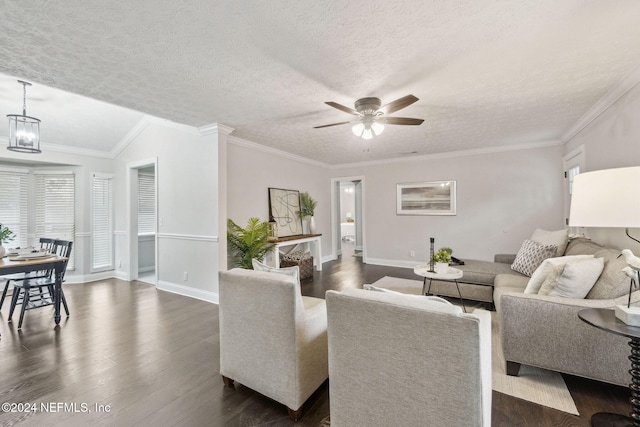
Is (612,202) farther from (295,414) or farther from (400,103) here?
(295,414)

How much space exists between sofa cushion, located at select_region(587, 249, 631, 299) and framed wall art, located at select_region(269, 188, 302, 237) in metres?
4.28

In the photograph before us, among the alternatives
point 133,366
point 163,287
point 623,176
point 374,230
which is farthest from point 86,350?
point 374,230

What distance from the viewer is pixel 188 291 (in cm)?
412

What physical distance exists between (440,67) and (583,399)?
2.66 m

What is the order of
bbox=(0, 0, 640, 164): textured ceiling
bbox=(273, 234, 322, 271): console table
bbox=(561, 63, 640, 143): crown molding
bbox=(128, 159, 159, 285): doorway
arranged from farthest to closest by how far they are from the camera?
bbox=(128, 159, 159, 285): doorway
bbox=(273, 234, 322, 271): console table
bbox=(561, 63, 640, 143): crown molding
bbox=(0, 0, 640, 164): textured ceiling

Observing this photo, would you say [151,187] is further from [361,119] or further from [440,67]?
[440,67]

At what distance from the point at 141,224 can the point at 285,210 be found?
323 centimetres

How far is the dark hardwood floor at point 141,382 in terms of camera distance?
1692 millimetres

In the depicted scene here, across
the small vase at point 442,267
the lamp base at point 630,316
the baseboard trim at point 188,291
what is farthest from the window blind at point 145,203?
the lamp base at point 630,316

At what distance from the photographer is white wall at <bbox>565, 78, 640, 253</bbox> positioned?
2.45m

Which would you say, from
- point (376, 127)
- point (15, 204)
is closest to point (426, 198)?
point (376, 127)

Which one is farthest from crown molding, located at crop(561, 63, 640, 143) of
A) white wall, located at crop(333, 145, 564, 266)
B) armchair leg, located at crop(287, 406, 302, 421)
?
armchair leg, located at crop(287, 406, 302, 421)

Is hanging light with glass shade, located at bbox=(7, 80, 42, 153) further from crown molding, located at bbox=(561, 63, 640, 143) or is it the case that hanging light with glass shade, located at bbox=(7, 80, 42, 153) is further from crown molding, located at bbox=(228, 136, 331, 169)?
crown molding, located at bbox=(561, 63, 640, 143)

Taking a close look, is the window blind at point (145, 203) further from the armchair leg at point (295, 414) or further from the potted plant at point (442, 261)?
the potted plant at point (442, 261)
